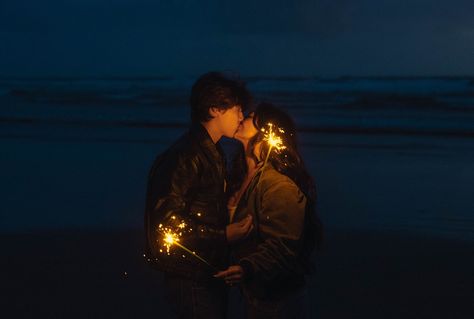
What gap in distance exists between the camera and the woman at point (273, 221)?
328cm

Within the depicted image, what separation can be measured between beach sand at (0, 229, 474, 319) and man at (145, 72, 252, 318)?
7.79 feet

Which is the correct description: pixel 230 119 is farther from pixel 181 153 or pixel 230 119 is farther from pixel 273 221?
pixel 273 221

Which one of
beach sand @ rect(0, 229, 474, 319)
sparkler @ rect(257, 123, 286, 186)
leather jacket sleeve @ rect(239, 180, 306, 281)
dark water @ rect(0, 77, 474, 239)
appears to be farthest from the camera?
dark water @ rect(0, 77, 474, 239)

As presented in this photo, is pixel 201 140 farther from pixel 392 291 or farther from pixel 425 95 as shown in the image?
pixel 425 95

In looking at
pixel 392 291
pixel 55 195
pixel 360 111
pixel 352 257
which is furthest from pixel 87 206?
pixel 360 111

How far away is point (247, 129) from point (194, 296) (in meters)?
0.78

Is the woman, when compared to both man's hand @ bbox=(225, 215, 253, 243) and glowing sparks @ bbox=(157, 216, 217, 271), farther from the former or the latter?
glowing sparks @ bbox=(157, 216, 217, 271)

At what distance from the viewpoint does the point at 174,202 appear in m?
3.29

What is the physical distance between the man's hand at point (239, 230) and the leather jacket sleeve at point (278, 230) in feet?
0.25

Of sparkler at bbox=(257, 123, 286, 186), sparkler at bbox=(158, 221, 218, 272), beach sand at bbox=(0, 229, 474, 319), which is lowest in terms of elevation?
beach sand at bbox=(0, 229, 474, 319)

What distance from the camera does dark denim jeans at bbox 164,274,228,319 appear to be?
11.3 feet

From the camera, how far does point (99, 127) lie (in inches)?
755

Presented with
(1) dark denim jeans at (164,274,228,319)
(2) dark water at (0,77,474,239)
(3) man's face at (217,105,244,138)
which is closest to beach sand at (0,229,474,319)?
(2) dark water at (0,77,474,239)

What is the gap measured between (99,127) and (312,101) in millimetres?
10338
